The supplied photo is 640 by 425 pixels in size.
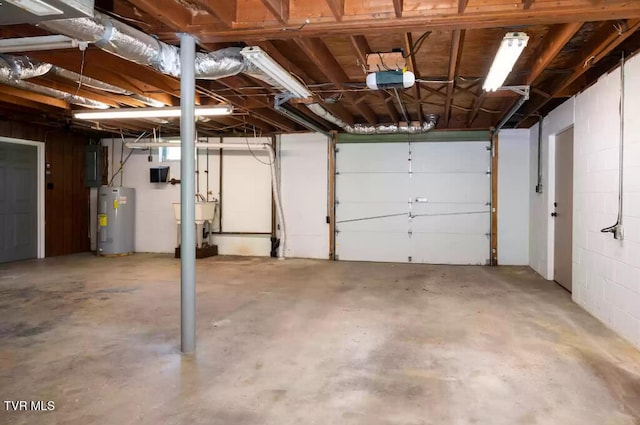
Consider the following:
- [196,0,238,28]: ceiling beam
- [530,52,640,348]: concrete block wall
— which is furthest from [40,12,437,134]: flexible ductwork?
[530,52,640,348]: concrete block wall

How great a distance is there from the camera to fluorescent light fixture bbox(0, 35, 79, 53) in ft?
9.70

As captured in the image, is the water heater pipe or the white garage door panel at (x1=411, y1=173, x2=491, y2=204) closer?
the white garage door panel at (x1=411, y1=173, x2=491, y2=204)

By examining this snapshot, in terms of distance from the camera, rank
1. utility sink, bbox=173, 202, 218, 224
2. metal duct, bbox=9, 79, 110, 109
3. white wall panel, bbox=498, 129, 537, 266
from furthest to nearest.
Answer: utility sink, bbox=173, 202, 218, 224
white wall panel, bbox=498, 129, 537, 266
metal duct, bbox=9, 79, 110, 109

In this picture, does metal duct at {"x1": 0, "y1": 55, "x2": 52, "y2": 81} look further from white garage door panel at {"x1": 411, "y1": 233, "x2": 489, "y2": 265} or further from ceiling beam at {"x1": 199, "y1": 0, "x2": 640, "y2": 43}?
white garage door panel at {"x1": 411, "y1": 233, "x2": 489, "y2": 265}

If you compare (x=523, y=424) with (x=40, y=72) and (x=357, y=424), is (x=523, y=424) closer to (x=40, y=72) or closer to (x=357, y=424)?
(x=357, y=424)

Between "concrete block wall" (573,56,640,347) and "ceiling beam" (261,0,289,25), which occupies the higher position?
"ceiling beam" (261,0,289,25)

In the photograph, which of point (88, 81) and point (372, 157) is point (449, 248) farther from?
point (88, 81)

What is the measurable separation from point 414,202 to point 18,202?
6.65 m

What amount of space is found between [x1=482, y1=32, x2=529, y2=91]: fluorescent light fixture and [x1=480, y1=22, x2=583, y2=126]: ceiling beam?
25 cm

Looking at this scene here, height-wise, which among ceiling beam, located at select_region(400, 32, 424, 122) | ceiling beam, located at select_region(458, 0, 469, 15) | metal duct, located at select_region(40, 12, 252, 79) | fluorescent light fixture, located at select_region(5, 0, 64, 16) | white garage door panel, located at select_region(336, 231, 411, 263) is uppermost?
ceiling beam, located at select_region(400, 32, 424, 122)

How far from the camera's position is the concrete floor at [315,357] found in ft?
7.57

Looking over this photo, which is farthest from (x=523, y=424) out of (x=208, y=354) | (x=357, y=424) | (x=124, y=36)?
(x=124, y=36)

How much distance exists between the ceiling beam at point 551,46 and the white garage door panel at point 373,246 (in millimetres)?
3769

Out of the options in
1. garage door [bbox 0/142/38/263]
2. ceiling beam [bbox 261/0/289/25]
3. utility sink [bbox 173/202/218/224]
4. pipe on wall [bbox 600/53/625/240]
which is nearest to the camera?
ceiling beam [bbox 261/0/289/25]
